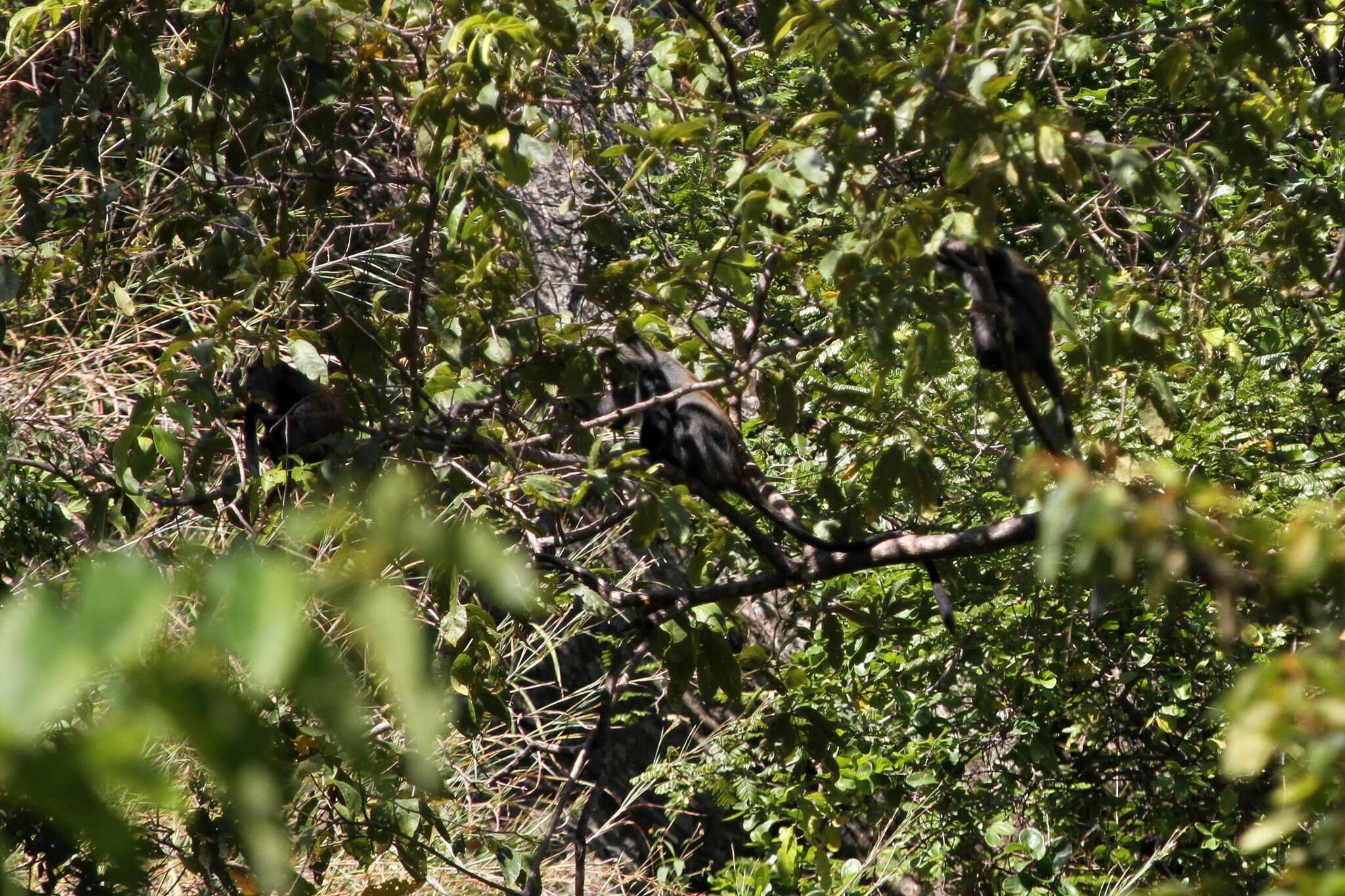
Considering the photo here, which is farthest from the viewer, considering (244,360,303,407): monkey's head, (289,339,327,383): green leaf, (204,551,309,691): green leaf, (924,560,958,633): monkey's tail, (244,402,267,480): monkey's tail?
(244,360,303,407): monkey's head

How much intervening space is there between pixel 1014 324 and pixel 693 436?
135cm

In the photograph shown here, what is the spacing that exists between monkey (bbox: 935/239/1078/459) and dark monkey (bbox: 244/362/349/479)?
217 cm

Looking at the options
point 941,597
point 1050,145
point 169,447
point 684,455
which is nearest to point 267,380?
point 684,455

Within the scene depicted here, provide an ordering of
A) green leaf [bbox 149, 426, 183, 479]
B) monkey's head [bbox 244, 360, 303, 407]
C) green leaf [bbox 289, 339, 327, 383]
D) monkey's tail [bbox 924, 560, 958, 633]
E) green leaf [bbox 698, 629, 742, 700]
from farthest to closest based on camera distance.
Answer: monkey's head [bbox 244, 360, 303, 407] < monkey's tail [bbox 924, 560, 958, 633] < green leaf [bbox 698, 629, 742, 700] < green leaf [bbox 289, 339, 327, 383] < green leaf [bbox 149, 426, 183, 479]

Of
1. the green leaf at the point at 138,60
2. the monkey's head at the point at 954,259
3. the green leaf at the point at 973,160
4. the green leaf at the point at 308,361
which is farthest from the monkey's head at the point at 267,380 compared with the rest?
the green leaf at the point at 973,160

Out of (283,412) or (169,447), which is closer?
(169,447)

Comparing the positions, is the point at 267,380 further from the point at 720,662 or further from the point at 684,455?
the point at 720,662

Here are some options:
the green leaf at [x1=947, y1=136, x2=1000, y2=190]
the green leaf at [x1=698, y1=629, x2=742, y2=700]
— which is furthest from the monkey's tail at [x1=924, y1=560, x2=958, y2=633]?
the green leaf at [x1=947, y1=136, x2=1000, y2=190]

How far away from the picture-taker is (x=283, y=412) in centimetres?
483

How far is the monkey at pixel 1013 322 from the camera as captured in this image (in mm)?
2818

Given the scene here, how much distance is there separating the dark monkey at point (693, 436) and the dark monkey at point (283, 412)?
43.6 inches

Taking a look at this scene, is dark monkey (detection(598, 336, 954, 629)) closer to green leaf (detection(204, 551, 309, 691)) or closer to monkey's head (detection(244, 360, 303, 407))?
monkey's head (detection(244, 360, 303, 407))

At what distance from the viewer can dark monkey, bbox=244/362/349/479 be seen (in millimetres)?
4344

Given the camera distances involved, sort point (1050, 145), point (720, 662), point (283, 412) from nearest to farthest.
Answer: point (1050, 145), point (720, 662), point (283, 412)
